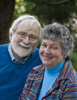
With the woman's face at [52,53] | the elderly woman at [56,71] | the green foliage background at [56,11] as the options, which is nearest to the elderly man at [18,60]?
the elderly woman at [56,71]

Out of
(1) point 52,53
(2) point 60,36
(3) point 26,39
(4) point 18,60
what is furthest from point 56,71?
(4) point 18,60

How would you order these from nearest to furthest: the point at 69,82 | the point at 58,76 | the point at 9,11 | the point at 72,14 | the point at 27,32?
the point at 69,82
the point at 58,76
the point at 27,32
the point at 9,11
the point at 72,14

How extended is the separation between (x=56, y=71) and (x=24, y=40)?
0.80 m

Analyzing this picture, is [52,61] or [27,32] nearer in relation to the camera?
[52,61]

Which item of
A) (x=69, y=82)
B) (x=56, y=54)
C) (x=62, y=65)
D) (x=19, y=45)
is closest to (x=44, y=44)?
(x=56, y=54)

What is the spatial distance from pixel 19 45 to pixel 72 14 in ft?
14.4

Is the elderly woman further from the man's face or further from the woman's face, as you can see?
the man's face

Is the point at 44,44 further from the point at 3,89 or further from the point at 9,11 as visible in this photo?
the point at 9,11

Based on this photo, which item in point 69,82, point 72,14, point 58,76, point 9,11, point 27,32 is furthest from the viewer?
point 72,14

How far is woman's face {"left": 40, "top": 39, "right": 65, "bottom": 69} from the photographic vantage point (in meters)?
1.92

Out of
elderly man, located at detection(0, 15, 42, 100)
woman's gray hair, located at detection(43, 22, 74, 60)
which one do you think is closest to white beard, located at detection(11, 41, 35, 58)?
elderly man, located at detection(0, 15, 42, 100)

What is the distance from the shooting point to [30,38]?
2.59 meters

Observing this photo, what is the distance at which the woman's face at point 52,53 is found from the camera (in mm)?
1919

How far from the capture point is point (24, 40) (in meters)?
2.55
